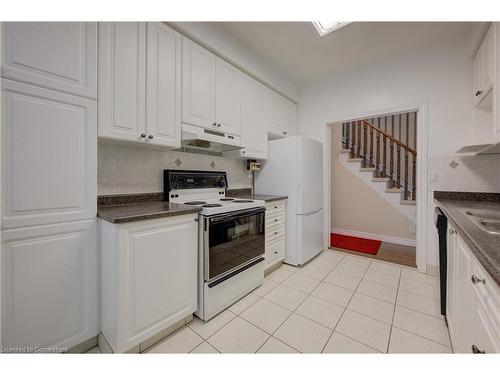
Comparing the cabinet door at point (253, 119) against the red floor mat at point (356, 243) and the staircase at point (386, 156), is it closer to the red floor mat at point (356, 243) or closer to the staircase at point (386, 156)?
the red floor mat at point (356, 243)

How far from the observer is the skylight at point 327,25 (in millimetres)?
2000

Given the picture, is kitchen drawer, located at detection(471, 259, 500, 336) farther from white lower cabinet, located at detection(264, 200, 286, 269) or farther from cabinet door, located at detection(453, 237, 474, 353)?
white lower cabinet, located at detection(264, 200, 286, 269)

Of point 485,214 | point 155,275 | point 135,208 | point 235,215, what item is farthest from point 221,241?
point 485,214

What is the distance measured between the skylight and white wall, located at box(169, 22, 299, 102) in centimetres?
74

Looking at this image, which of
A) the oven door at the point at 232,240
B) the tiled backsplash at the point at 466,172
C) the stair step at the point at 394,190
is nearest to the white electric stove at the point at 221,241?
the oven door at the point at 232,240

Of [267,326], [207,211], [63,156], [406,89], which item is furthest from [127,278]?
[406,89]

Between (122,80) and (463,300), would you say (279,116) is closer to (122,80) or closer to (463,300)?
(122,80)

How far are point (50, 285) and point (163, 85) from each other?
1.50 meters

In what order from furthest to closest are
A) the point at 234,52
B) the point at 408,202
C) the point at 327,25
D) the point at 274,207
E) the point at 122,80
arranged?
the point at 408,202
the point at 274,207
the point at 234,52
the point at 327,25
the point at 122,80

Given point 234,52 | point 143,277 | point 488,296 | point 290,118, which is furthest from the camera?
point 290,118

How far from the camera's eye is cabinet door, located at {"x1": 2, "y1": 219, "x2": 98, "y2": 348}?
3.48 feet

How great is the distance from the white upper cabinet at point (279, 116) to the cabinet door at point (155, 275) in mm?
1862

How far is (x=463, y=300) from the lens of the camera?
1034 mm

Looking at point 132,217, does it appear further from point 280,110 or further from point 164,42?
point 280,110
